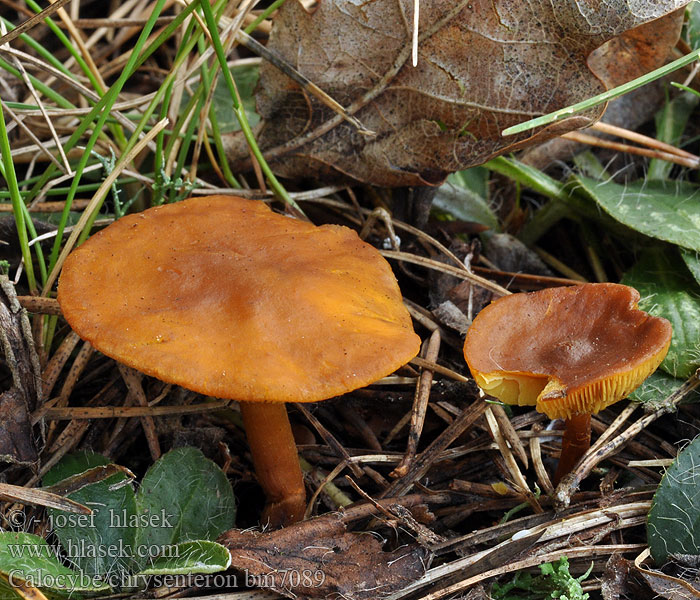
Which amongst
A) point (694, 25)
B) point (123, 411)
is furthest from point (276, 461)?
point (694, 25)

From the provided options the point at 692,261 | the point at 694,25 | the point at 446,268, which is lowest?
the point at 446,268

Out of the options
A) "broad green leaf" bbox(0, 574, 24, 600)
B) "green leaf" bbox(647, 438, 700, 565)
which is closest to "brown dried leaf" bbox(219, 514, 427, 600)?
"broad green leaf" bbox(0, 574, 24, 600)

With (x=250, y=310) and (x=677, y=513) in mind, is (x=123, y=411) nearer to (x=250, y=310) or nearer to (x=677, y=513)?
(x=250, y=310)

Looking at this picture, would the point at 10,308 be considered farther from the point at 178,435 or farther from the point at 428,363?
the point at 428,363

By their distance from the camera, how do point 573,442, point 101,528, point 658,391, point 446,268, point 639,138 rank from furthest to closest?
point 639,138 < point 446,268 < point 658,391 < point 573,442 < point 101,528

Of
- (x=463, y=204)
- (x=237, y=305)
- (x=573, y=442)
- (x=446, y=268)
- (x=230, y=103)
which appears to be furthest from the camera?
(x=230, y=103)

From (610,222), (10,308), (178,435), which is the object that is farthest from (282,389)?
(610,222)

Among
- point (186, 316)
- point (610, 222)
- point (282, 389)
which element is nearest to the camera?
point (282, 389)
